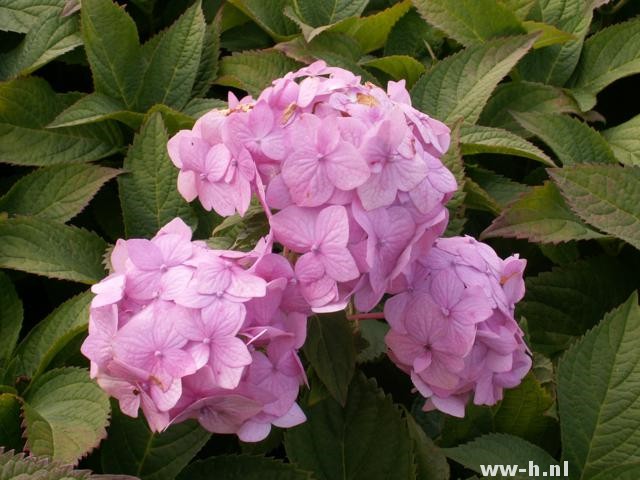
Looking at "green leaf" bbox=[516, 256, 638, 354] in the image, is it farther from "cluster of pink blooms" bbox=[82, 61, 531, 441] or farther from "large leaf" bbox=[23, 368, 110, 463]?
"large leaf" bbox=[23, 368, 110, 463]

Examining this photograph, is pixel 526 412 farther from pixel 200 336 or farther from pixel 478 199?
pixel 200 336

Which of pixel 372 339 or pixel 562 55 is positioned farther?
pixel 562 55

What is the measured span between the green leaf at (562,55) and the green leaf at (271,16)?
39 cm

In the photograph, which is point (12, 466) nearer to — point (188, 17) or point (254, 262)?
point (254, 262)

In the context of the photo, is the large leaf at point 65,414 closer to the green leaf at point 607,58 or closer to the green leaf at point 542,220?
the green leaf at point 542,220

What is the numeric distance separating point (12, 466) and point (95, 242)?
567 millimetres

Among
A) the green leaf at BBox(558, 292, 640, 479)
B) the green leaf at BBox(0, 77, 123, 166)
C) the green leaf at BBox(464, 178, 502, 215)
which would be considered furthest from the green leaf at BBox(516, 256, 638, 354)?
the green leaf at BBox(0, 77, 123, 166)

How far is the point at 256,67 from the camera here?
1.39m

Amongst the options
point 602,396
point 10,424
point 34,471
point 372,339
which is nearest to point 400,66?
point 372,339

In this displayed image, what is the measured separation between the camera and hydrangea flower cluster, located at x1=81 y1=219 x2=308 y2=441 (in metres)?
0.73

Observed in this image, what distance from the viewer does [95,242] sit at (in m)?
1.18

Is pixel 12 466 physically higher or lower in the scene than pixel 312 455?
higher

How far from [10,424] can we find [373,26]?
849 mm

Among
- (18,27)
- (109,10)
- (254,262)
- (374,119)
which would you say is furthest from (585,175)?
(18,27)
